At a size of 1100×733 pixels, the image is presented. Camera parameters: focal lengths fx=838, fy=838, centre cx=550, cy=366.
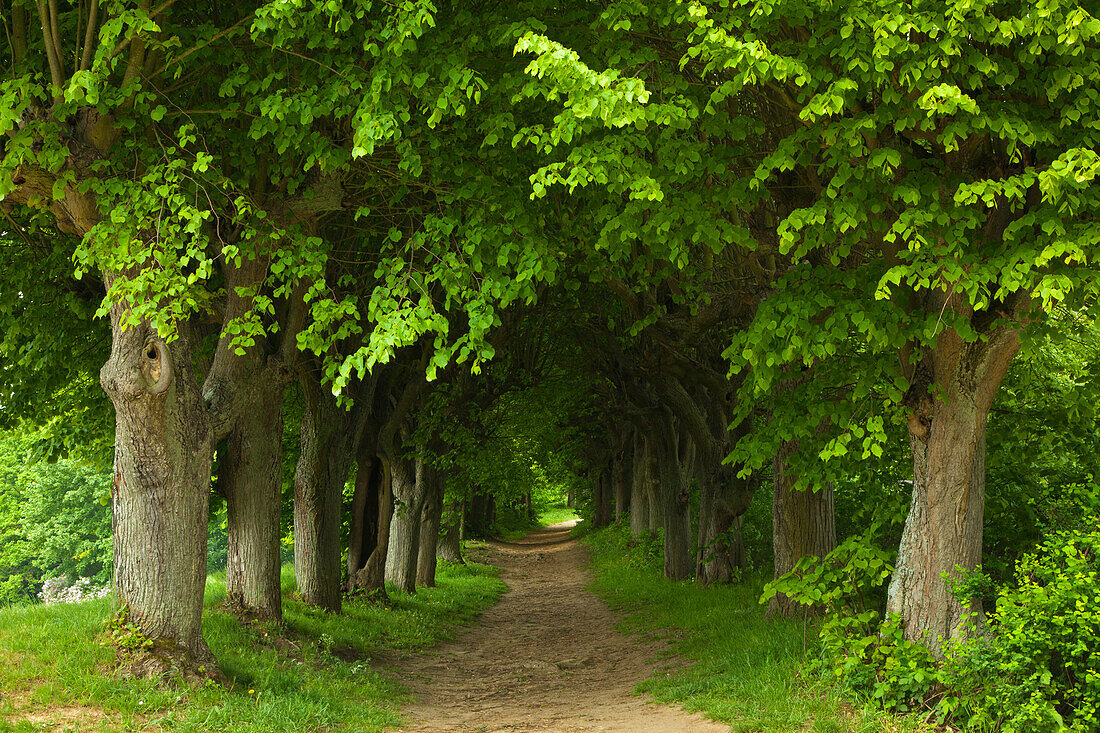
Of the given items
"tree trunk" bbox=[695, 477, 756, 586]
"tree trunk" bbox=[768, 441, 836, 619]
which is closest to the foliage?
"tree trunk" bbox=[695, 477, 756, 586]

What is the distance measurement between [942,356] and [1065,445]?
3197 mm

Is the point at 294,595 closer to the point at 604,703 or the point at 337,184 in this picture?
the point at 604,703

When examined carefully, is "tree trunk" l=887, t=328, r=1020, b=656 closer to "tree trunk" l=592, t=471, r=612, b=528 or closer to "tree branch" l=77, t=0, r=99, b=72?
"tree branch" l=77, t=0, r=99, b=72

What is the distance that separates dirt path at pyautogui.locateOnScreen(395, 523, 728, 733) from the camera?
933 cm

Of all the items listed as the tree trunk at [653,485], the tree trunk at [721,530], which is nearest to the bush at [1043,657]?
the tree trunk at [721,530]

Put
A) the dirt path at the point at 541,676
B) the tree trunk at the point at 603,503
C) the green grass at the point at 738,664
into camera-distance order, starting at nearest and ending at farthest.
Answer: the green grass at the point at 738,664 → the dirt path at the point at 541,676 → the tree trunk at the point at 603,503

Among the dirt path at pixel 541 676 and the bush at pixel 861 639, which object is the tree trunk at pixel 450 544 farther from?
the bush at pixel 861 639

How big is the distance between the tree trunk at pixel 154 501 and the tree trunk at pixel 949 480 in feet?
23.8

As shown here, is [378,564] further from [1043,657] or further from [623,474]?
[623,474]

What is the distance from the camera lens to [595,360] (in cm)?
2130

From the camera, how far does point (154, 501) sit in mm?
8438

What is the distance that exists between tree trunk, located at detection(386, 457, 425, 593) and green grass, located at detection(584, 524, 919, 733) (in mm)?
4840

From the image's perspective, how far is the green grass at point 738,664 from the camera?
790 centimetres

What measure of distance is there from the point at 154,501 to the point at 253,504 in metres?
2.73
